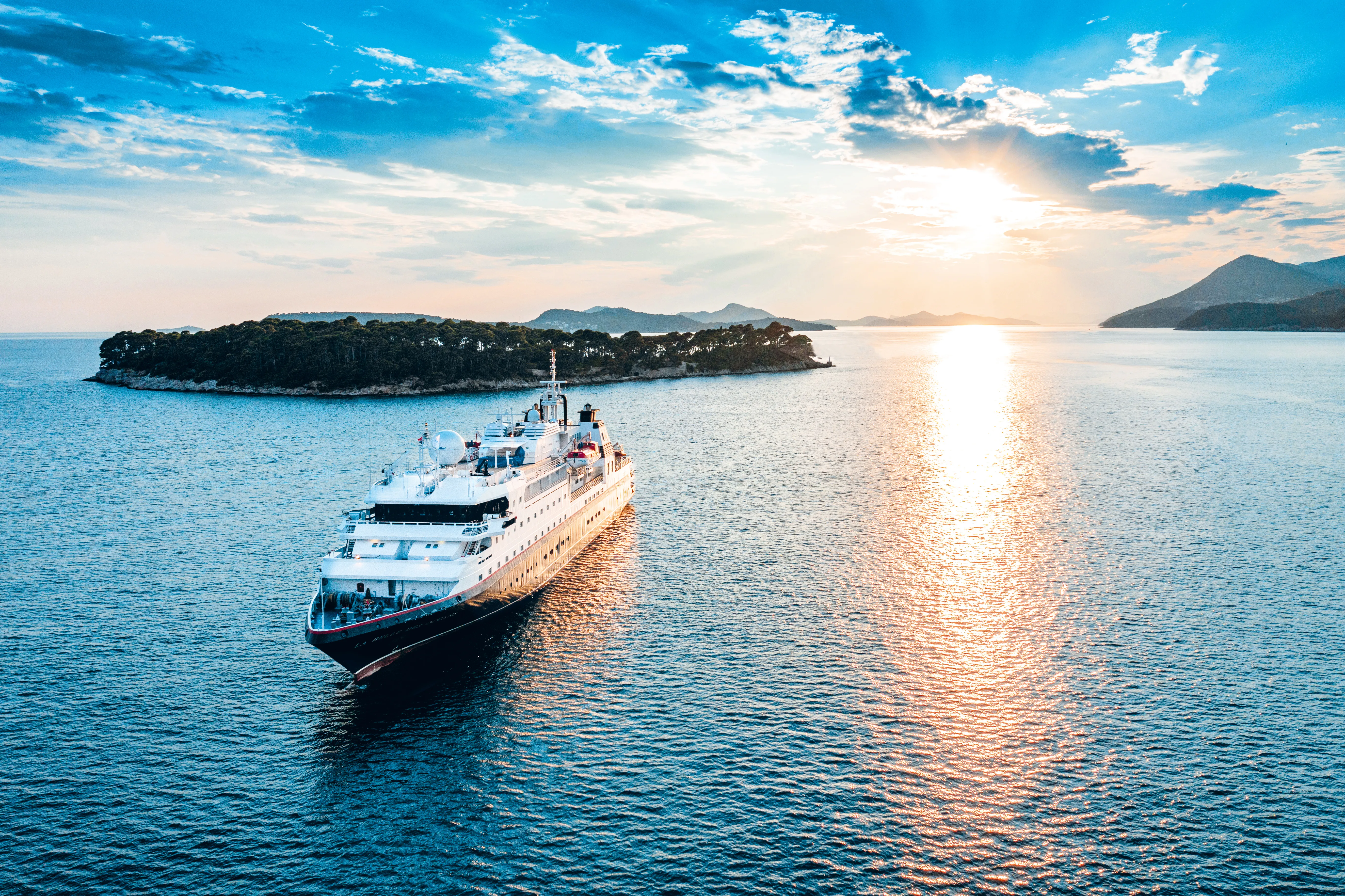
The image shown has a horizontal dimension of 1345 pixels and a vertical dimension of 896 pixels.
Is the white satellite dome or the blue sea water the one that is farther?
the white satellite dome

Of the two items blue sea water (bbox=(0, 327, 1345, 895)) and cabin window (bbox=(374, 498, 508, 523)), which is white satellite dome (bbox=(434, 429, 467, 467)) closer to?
cabin window (bbox=(374, 498, 508, 523))

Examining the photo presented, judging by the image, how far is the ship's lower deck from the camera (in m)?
42.7

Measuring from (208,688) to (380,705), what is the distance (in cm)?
1004

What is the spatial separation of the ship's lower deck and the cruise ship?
7 cm

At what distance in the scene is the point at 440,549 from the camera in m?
50.1

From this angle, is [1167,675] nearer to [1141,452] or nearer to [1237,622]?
[1237,622]

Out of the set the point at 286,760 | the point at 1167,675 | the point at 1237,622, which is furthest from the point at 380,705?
the point at 1237,622

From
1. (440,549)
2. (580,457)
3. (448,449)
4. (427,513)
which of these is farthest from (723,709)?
(580,457)

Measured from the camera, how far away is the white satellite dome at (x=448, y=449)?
61.9 m

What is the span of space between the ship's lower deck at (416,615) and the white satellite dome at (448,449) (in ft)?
30.1

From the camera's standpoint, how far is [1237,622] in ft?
167

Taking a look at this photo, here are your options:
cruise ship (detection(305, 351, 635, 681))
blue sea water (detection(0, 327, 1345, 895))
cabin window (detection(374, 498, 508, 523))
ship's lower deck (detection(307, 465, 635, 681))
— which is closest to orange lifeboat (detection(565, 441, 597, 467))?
Answer: cruise ship (detection(305, 351, 635, 681))

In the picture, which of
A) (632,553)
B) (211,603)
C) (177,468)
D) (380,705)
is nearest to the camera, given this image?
(380,705)

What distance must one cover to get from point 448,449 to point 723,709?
33.3 meters
